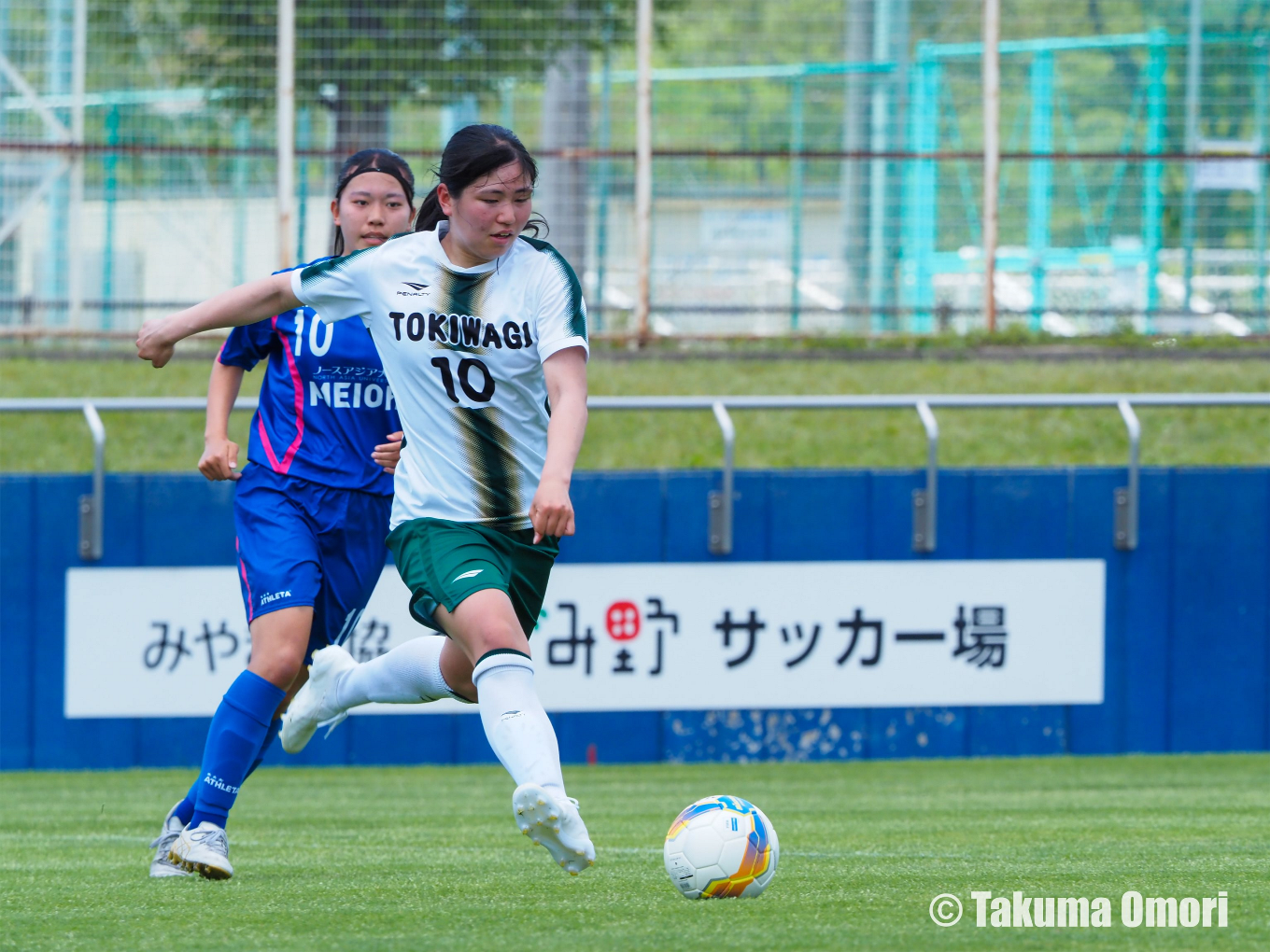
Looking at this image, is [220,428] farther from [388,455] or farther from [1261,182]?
[1261,182]

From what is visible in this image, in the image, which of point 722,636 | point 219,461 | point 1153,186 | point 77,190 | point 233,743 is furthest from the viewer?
point 1153,186

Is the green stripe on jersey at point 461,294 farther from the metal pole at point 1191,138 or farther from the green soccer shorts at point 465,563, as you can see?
the metal pole at point 1191,138

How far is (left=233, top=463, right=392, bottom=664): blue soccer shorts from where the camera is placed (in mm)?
4852

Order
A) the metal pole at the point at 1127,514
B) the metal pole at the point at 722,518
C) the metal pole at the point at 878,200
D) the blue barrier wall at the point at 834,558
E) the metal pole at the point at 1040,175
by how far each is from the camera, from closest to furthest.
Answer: the blue barrier wall at the point at 834,558 < the metal pole at the point at 722,518 < the metal pole at the point at 1127,514 < the metal pole at the point at 878,200 < the metal pole at the point at 1040,175

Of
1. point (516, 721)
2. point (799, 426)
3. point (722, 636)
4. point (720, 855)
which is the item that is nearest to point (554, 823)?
point (516, 721)

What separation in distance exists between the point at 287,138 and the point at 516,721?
963 cm

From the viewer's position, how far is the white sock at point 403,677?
482cm

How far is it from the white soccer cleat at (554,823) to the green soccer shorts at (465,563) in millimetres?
625

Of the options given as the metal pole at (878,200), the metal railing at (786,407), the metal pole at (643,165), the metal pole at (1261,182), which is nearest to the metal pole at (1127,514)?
the metal railing at (786,407)

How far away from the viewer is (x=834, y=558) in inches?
367

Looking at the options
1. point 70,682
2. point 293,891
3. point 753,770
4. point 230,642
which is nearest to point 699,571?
point 753,770

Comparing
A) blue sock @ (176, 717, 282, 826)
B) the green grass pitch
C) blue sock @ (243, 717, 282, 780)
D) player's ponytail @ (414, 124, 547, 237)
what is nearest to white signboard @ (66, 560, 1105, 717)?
the green grass pitch

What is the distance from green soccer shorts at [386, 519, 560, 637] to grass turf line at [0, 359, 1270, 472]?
6692 millimetres

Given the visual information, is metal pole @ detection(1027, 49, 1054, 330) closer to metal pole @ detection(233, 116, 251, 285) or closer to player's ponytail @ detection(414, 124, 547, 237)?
metal pole @ detection(233, 116, 251, 285)
